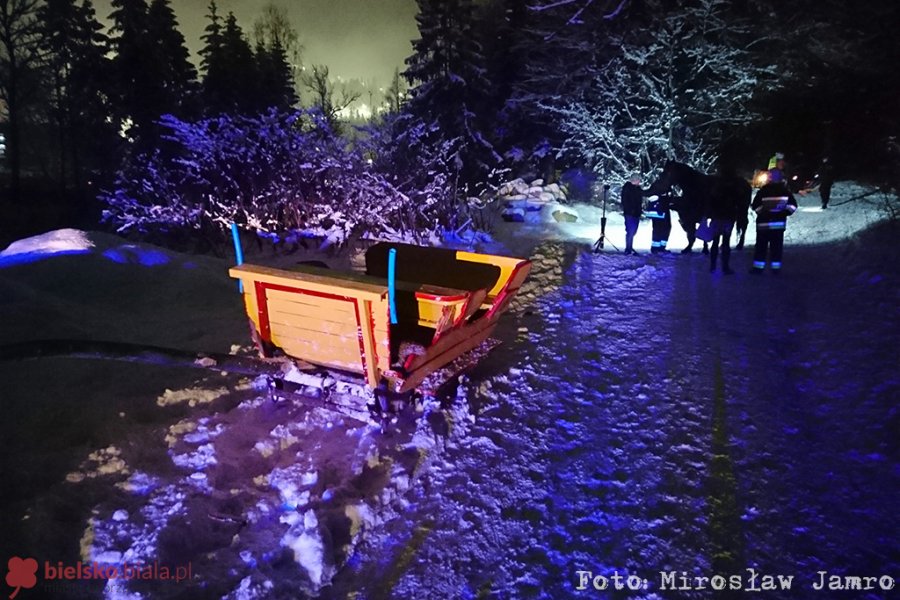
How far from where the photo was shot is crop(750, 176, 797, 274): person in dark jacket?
26.6 feet

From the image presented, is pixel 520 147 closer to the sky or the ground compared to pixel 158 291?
closer to the sky

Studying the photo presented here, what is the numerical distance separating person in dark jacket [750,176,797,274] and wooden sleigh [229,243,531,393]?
5705mm

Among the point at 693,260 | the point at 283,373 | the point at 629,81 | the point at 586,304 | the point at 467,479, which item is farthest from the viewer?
the point at 629,81

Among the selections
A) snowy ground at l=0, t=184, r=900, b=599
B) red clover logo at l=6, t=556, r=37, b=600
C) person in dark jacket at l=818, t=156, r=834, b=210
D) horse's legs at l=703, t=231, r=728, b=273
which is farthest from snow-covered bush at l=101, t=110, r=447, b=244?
red clover logo at l=6, t=556, r=37, b=600

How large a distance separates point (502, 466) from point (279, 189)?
1102 centimetres

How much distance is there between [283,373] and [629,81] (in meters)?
14.5

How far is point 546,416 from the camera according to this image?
180 inches

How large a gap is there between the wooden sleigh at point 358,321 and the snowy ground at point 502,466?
1.70ft

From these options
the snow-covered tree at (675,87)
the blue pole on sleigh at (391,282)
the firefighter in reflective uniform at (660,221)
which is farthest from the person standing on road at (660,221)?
the blue pole on sleigh at (391,282)

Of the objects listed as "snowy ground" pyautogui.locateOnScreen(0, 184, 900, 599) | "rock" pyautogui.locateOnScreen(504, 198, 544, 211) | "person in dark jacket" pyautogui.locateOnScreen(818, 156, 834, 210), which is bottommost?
"snowy ground" pyautogui.locateOnScreen(0, 184, 900, 599)

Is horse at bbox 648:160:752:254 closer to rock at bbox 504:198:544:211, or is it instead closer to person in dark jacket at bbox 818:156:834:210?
person in dark jacket at bbox 818:156:834:210

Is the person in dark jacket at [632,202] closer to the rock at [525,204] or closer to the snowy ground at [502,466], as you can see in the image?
the snowy ground at [502,466]

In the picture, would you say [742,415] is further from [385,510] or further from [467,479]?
[385,510]

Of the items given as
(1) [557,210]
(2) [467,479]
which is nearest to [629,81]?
(1) [557,210]
